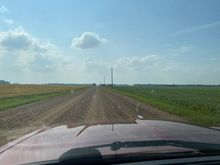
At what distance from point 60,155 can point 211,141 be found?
1.29m

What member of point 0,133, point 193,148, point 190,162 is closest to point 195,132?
point 193,148

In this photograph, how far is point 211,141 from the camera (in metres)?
3.08

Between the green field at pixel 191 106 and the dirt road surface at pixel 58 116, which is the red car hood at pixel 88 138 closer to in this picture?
the green field at pixel 191 106

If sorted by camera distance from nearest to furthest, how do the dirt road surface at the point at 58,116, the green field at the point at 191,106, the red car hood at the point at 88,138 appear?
the red car hood at the point at 88,138
the dirt road surface at the point at 58,116
the green field at the point at 191,106

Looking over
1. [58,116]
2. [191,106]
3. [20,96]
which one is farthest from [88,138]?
[20,96]

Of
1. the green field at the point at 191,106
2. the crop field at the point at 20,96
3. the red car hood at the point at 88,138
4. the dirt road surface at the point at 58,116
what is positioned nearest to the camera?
the red car hood at the point at 88,138

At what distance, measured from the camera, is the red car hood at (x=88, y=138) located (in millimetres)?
2645

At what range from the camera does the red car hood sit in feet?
8.68

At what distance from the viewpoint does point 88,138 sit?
3090 mm

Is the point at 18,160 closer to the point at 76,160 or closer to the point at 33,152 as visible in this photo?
the point at 33,152

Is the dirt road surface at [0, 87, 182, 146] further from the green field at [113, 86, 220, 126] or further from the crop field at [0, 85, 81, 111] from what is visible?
the crop field at [0, 85, 81, 111]

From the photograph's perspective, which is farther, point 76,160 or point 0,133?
point 0,133

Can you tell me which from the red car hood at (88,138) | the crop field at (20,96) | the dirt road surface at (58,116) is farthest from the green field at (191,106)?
the crop field at (20,96)

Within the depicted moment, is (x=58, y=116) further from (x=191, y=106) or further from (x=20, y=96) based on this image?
(x=20, y=96)
